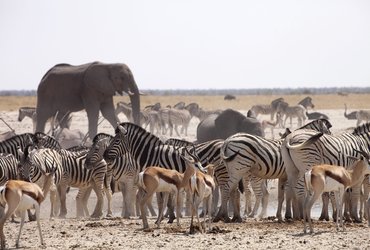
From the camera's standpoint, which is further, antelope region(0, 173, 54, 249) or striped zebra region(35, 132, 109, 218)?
striped zebra region(35, 132, 109, 218)

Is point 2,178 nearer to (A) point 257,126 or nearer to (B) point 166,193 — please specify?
(B) point 166,193

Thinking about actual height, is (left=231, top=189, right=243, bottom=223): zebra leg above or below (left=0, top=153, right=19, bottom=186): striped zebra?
below

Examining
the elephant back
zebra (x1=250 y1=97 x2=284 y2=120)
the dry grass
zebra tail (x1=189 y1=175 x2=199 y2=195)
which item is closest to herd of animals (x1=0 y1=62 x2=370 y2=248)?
zebra tail (x1=189 y1=175 x2=199 y2=195)

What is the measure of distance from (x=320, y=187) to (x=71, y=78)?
51.6 feet

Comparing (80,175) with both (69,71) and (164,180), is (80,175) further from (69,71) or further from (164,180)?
(69,71)

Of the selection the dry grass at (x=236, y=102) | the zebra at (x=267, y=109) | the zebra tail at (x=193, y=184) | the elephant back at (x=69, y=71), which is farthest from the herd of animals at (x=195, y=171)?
the dry grass at (x=236, y=102)

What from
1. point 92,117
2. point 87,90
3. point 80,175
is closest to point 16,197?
point 80,175

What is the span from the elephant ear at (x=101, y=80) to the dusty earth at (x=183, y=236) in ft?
37.9

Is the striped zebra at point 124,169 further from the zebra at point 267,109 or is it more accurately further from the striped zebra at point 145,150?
the zebra at point 267,109

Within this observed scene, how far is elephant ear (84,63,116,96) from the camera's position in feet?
86.9

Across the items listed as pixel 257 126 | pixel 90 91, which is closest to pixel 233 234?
pixel 257 126

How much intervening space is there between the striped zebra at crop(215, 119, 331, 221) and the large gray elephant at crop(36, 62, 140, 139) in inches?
436

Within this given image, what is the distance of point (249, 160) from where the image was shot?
48.8ft

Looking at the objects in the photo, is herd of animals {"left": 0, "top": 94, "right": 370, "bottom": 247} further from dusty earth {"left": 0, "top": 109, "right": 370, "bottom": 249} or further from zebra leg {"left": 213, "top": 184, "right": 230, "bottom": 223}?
dusty earth {"left": 0, "top": 109, "right": 370, "bottom": 249}
